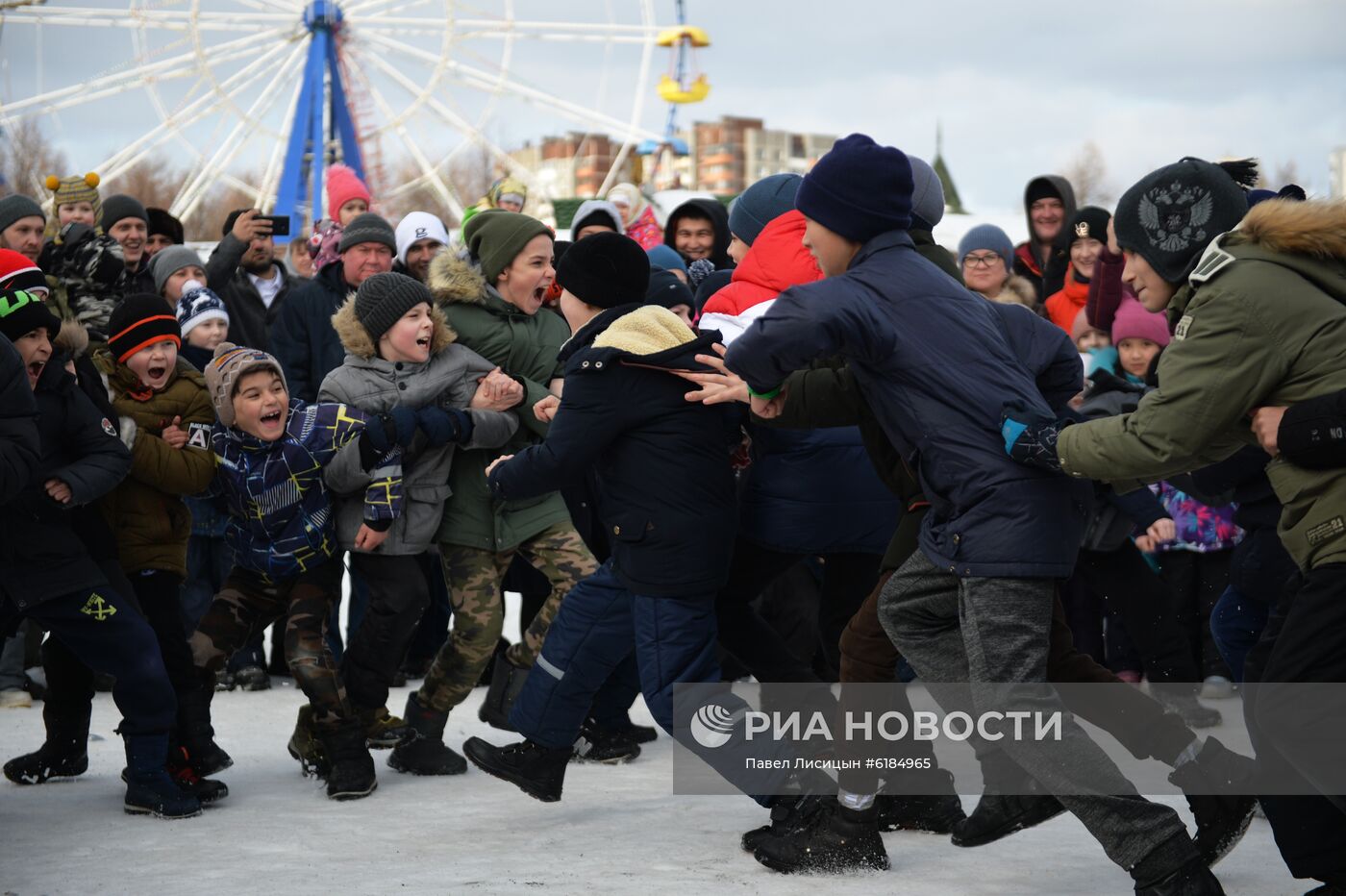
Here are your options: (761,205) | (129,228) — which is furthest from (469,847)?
(129,228)

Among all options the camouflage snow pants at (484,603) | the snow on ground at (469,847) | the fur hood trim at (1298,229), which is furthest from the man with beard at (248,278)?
the fur hood trim at (1298,229)

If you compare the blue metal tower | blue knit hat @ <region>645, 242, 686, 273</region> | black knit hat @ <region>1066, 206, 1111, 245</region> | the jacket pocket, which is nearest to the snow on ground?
the jacket pocket

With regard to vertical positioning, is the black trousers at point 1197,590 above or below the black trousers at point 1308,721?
below

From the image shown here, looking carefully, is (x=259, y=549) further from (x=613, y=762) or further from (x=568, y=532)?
(x=613, y=762)

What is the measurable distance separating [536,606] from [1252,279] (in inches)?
149

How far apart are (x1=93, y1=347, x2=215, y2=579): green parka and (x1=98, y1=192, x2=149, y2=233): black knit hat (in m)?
2.41

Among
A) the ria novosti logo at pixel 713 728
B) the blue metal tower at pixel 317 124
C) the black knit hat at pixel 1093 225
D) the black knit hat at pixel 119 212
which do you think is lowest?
the ria novosti logo at pixel 713 728

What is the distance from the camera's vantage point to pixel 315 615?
4.73 meters

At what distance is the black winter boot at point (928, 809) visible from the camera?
4.14 m

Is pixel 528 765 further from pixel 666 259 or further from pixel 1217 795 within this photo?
pixel 666 259

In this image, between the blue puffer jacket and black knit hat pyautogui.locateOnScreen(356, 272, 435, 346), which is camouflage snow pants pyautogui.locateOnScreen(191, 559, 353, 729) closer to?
the blue puffer jacket

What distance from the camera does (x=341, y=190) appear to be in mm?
7953

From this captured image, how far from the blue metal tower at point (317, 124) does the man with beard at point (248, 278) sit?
64.8 ft

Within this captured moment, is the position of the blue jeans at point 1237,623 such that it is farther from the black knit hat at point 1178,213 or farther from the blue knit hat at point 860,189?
the blue knit hat at point 860,189
